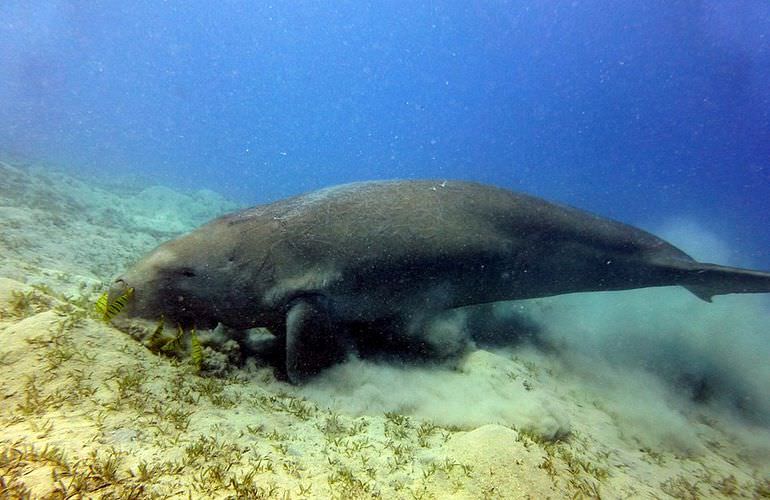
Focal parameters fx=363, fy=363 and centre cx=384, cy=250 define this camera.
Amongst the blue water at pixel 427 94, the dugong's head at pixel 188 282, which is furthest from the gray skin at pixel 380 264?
the blue water at pixel 427 94

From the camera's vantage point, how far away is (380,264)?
4.74 m

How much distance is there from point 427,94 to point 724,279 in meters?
173

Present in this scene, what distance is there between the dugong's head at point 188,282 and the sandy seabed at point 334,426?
544 millimetres

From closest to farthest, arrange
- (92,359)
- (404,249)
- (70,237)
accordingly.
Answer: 1. (92,359)
2. (404,249)
3. (70,237)

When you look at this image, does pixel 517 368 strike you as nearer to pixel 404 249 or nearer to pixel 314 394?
pixel 404 249

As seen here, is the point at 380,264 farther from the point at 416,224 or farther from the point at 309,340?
the point at 309,340

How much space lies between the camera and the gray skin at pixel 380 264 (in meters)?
4.32

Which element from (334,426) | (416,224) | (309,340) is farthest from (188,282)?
(416,224)

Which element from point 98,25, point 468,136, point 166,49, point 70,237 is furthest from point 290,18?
point 70,237

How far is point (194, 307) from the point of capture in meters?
4.34

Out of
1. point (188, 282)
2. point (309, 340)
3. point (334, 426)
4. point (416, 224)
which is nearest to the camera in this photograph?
point (334, 426)

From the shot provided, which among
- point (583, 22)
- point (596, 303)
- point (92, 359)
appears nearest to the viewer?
point (92, 359)

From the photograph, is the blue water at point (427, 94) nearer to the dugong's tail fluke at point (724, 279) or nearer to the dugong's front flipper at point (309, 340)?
the dugong's front flipper at point (309, 340)

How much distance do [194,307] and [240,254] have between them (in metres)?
0.81
